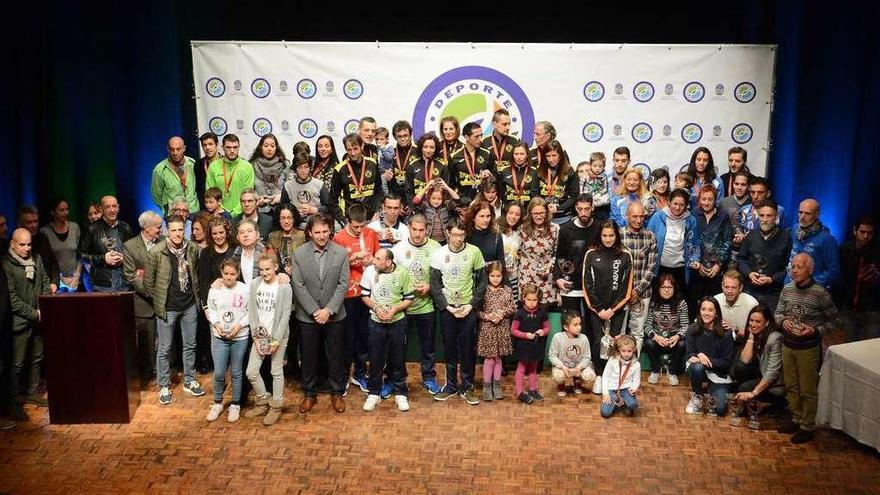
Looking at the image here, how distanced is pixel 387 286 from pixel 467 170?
1608mm

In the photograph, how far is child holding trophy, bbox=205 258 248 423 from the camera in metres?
5.78

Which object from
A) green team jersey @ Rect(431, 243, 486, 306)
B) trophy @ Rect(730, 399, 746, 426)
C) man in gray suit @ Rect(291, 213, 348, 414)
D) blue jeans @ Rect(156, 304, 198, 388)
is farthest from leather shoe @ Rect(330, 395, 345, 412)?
trophy @ Rect(730, 399, 746, 426)

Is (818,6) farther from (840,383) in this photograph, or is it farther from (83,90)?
(83,90)

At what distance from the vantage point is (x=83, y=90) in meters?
8.20

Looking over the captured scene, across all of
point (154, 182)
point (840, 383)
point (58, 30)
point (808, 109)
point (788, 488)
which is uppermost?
point (58, 30)

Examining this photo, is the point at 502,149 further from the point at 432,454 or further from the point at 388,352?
the point at 432,454

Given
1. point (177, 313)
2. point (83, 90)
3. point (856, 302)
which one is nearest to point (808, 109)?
point (856, 302)

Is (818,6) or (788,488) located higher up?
(818,6)

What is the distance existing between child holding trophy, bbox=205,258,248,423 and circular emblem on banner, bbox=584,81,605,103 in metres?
4.28

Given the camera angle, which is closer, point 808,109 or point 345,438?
point 345,438

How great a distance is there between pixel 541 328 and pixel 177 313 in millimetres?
2902

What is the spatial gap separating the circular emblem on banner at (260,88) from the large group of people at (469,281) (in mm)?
1654

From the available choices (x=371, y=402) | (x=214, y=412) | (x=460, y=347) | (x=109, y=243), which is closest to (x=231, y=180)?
(x=109, y=243)

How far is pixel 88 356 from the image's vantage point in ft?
18.7
